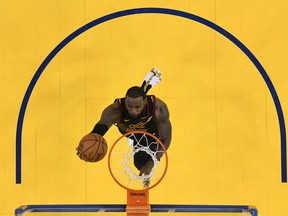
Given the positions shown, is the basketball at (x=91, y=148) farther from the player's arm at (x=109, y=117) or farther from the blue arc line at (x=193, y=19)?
the blue arc line at (x=193, y=19)

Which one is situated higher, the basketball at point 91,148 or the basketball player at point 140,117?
A: the basketball player at point 140,117

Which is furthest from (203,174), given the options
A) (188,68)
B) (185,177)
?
(188,68)

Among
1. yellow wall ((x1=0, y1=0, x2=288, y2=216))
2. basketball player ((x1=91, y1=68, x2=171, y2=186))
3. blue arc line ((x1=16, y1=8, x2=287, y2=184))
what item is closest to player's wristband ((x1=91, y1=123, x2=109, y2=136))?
basketball player ((x1=91, y1=68, x2=171, y2=186))

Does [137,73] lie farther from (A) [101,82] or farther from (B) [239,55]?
(B) [239,55]

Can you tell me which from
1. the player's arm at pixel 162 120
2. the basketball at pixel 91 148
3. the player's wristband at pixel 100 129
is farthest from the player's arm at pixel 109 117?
the basketball at pixel 91 148

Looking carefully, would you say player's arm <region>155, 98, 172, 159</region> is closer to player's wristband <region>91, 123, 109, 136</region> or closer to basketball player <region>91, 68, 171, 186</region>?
basketball player <region>91, 68, 171, 186</region>

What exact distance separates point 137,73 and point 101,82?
0.43 meters

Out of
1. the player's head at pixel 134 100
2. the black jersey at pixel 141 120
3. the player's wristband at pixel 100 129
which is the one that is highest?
the player's head at pixel 134 100

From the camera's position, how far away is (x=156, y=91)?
10180 millimetres

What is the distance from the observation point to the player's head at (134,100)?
8312mm

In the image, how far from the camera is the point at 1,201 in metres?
9.88

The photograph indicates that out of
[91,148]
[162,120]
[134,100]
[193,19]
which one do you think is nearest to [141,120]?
[162,120]

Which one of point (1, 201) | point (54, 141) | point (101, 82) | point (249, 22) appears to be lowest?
point (1, 201)

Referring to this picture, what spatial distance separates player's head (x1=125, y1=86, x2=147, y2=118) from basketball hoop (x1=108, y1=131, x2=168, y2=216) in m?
0.24
